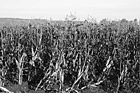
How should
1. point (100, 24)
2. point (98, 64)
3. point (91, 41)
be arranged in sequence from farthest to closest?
1. point (100, 24)
2. point (98, 64)
3. point (91, 41)

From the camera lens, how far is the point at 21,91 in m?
4.46

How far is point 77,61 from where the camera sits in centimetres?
496

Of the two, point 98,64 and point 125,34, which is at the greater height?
point 125,34

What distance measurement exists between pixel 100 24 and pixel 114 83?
65.5 inches

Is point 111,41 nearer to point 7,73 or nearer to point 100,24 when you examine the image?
point 100,24

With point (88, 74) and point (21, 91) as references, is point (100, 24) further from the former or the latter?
point (21, 91)

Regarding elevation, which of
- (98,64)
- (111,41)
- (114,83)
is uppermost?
(111,41)

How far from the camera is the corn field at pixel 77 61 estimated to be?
15.1 feet

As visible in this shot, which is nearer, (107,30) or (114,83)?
(114,83)

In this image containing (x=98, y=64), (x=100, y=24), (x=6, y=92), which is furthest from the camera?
(x=100, y=24)

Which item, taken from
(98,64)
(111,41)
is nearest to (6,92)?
(98,64)

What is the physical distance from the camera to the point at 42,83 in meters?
4.95

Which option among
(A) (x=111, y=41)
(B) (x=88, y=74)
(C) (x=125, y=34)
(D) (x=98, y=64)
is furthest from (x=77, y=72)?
(C) (x=125, y=34)

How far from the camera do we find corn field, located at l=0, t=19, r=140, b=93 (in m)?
4.61
